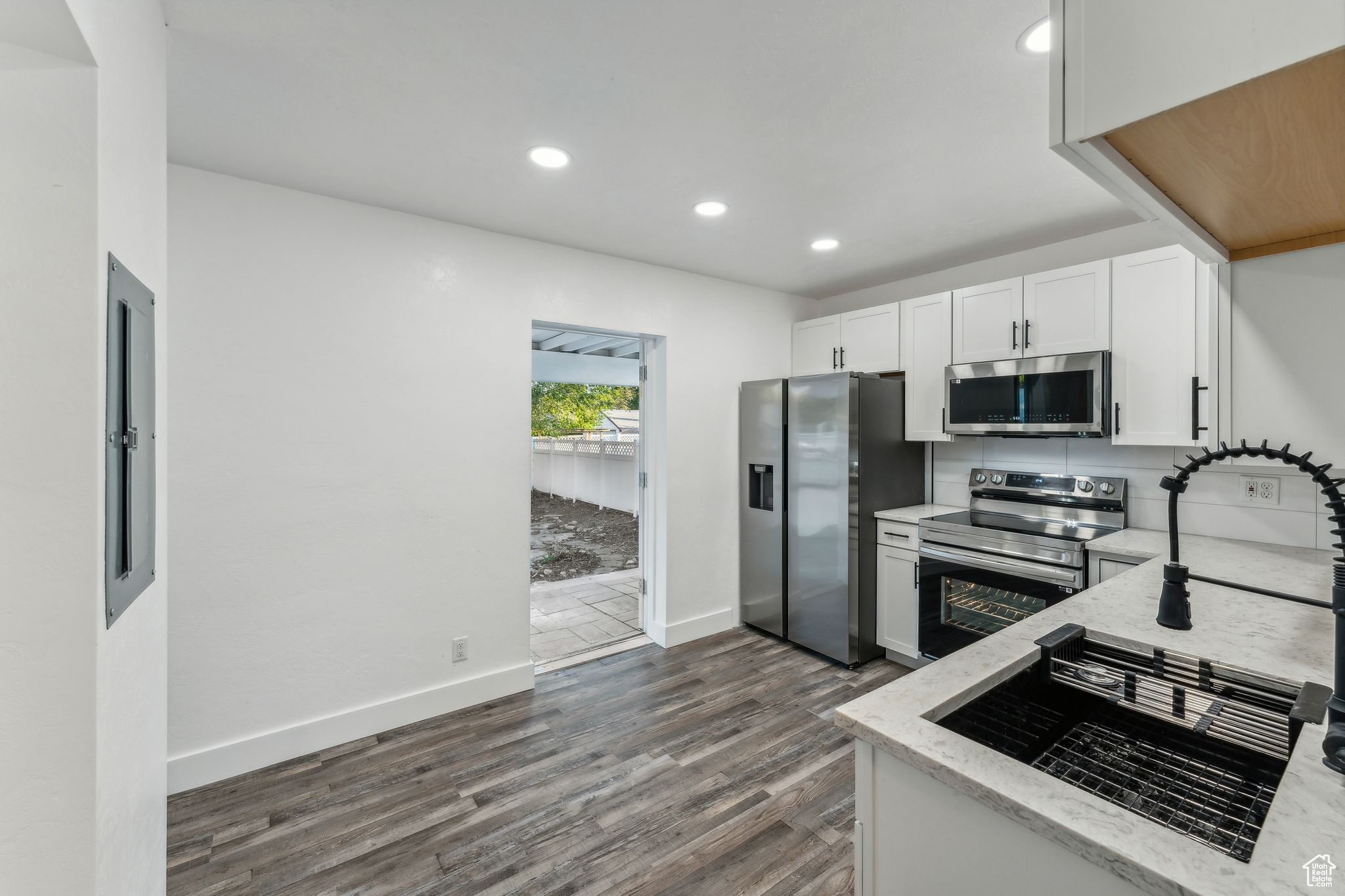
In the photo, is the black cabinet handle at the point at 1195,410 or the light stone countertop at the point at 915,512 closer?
the black cabinet handle at the point at 1195,410

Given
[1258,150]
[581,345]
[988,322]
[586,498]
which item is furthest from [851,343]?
[586,498]

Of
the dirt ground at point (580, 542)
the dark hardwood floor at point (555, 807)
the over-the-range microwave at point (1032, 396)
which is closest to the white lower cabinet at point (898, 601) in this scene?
the dark hardwood floor at point (555, 807)

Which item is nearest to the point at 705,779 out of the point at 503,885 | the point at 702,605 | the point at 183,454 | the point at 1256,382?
the point at 503,885

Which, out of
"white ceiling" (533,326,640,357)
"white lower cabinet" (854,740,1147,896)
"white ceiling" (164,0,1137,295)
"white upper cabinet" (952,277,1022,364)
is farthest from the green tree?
"white lower cabinet" (854,740,1147,896)

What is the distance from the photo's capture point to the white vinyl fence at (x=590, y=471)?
9.45 metres

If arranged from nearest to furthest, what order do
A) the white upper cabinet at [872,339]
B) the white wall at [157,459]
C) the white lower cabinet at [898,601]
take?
the white wall at [157,459]
the white lower cabinet at [898,601]
the white upper cabinet at [872,339]

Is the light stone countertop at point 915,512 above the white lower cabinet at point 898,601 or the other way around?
above

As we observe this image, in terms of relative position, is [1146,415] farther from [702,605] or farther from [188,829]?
[188,829]

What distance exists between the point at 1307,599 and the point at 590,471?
9677 mm

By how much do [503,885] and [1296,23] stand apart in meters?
2.44

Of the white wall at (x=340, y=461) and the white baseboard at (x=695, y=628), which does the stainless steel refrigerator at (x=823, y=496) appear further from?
the white wall at (x=340, y=461)

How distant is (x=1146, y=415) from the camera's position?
259 cm

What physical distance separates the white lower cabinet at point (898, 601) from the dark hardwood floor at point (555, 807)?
1.66 ft

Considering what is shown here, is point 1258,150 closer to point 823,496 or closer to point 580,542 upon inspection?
point 823,496
